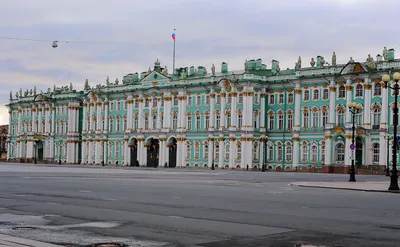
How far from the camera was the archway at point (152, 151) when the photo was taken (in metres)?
106

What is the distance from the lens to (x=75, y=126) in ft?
403

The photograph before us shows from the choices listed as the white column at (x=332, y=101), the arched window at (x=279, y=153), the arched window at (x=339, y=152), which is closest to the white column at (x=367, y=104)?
the arched window at (x=339, y=152)

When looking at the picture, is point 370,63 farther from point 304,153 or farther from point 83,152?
point 83,152

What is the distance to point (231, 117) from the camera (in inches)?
3686

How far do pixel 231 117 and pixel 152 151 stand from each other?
1890 centimetres

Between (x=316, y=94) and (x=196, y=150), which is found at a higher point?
(x=316, y=94)

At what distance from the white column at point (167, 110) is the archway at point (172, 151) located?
222cm

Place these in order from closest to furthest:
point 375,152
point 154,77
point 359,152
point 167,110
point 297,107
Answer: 1. point 375,152
2. point 359,152
3. point 297,107
4. point 167,110
5. point 154,77

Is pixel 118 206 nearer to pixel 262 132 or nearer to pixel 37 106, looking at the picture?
pixel 262 132

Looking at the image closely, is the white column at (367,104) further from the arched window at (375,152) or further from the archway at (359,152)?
the arched window at (375,152)

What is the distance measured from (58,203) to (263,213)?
7312mm

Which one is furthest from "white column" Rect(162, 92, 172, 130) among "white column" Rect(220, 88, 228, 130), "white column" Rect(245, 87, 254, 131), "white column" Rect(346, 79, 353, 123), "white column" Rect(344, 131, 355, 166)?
"white column" Rect(344, 131, 355, 166)

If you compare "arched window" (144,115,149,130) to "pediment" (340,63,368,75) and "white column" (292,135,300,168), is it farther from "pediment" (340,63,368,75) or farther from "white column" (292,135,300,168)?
"pediment" (340,63,368,75)

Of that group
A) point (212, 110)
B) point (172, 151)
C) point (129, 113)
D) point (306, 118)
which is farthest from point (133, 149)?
point (306, 118)
